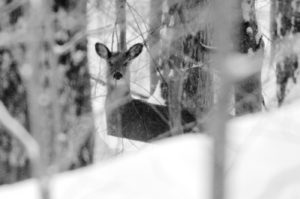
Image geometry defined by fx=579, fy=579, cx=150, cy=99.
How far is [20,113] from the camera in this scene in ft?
16.4

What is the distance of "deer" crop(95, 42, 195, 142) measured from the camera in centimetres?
782

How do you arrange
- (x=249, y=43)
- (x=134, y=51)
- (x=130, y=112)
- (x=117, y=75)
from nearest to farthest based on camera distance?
(x=249, y=43), (x=117, y=75), (x=130, y=112), (x=134, y=51)

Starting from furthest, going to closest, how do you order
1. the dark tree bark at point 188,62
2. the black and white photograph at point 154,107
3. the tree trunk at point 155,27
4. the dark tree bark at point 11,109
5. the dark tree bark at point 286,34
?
the tree trunk at point 155,27, the dark tree bark at point 188,62, the dark tree bark at point 286,34, the dark tree bark at point 11,109, the black and white photograph at point 154,107

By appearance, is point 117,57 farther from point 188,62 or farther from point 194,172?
point 194,172

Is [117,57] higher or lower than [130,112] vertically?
Result: higher

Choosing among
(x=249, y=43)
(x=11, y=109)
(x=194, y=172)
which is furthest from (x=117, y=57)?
(x=194, y=172)

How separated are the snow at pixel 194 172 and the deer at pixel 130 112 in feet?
14.2

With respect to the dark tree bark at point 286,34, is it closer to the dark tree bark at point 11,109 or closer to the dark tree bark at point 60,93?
Result: the dark tree bark at point 60,93

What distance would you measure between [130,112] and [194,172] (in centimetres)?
509

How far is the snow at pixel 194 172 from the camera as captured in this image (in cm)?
291

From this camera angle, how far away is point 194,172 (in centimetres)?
303

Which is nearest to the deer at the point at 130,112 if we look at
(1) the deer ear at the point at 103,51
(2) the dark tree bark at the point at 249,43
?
(1) the deer ear at the point at 103,51

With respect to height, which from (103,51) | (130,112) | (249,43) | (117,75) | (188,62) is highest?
(249,43)

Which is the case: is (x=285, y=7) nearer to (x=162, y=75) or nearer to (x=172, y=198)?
(x=162, y=75)
